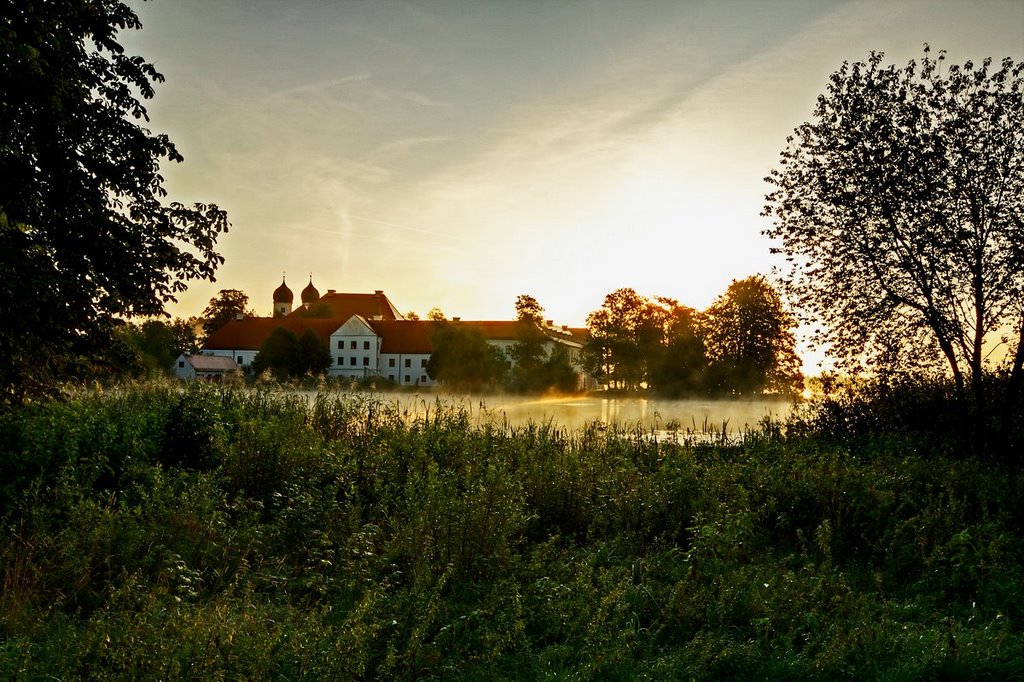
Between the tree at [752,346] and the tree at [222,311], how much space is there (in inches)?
2697

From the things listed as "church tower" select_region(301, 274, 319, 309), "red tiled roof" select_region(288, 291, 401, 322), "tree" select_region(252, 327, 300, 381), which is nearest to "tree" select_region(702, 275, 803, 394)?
"tree" select_region(252, 327, 300, 381)

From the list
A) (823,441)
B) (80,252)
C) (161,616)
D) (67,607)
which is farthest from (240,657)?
(823,441)

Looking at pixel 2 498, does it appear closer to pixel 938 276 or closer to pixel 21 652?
pixel 21 652

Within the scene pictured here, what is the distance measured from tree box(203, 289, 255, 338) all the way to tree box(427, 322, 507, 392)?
4081cm

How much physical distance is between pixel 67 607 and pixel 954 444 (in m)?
13.3

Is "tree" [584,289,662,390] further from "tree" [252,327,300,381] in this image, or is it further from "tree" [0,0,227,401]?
"tree" [0,0,227,401]

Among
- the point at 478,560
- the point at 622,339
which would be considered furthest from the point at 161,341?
the point at 478,560

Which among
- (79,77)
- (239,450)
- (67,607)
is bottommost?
(67,607)

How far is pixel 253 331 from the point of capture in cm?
9162

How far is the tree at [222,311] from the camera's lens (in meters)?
97.1

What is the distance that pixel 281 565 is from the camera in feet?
22.9

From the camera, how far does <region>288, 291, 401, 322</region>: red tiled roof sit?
113 metres

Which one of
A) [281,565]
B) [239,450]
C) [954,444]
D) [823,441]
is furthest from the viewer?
[823,441]

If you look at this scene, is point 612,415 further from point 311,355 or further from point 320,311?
point 320,311
